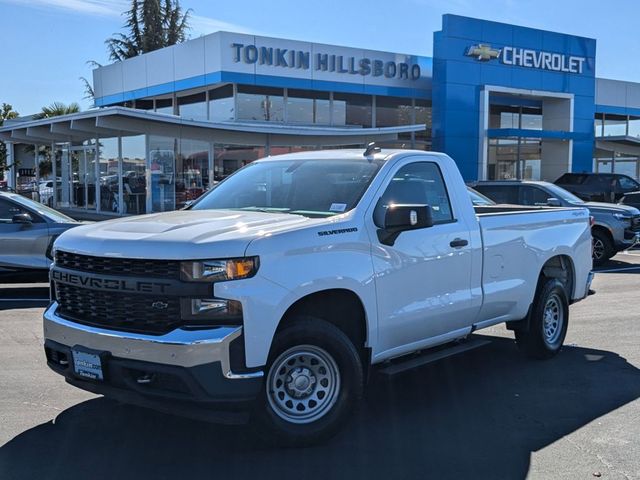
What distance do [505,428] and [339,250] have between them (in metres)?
1.82

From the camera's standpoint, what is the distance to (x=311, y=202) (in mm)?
5305

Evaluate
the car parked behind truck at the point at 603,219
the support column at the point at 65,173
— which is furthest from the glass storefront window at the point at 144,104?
the car parked behind truck at the point at 603,219

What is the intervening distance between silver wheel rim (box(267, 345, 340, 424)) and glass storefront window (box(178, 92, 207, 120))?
2142cm

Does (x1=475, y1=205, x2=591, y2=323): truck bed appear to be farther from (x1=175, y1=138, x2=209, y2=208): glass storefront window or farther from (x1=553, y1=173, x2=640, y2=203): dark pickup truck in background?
(x1=553, y1=173, x2=640, y2=203): dark pickup truck in background

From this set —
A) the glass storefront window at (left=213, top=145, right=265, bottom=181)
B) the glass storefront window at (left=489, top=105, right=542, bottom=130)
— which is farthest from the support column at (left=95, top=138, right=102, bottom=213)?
the glass storefront window at (left=489, top=105, right=542, bottom=130)

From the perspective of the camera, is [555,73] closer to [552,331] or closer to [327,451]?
[552,331]

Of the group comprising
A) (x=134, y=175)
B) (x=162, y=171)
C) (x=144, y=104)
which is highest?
(x=144, y=104)

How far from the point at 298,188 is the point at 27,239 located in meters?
6.28

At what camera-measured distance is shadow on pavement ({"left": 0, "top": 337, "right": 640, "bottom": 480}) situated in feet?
13.9

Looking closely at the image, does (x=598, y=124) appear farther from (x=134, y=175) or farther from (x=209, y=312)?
(x=209, y=312)

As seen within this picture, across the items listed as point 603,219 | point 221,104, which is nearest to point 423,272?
point 603,219

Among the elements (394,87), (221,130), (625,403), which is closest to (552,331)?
(625,403)

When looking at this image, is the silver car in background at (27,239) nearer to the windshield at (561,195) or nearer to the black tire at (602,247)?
the windshield at (561,195)

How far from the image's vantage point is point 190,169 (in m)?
22.8
